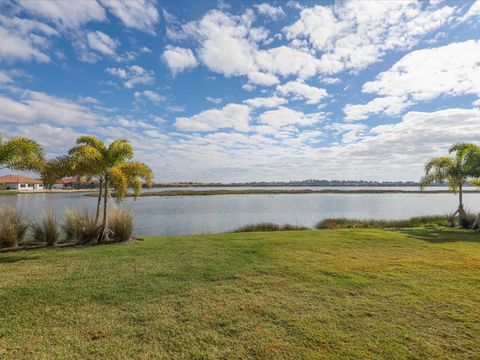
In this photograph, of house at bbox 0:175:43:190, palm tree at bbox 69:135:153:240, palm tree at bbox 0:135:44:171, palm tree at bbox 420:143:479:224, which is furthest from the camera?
house at bbox 0:175:43:190

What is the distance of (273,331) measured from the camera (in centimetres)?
357

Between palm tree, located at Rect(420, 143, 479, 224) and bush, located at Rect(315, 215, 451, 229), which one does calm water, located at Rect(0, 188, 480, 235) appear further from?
palm tree, located at Rect(420, 143, 479, 224)

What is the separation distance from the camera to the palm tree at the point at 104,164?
32.2 ft

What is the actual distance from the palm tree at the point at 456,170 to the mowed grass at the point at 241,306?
1033cm

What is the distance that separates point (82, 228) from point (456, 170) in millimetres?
19651

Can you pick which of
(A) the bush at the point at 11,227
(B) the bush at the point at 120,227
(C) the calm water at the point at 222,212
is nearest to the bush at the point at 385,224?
(C) the calm water at the point at 222,212

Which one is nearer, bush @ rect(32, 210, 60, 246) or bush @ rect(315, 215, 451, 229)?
bush @ rect(32, 210, 60, 246)

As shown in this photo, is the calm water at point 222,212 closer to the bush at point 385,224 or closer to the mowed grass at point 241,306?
the bush at point 385,224

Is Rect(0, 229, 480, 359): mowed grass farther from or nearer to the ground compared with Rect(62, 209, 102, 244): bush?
nearer to the ground

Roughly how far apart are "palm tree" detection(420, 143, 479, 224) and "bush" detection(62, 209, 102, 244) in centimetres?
1800

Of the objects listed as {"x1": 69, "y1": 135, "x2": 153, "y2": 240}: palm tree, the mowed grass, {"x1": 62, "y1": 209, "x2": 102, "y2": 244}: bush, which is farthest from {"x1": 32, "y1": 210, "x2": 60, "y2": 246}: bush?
the mowed grass

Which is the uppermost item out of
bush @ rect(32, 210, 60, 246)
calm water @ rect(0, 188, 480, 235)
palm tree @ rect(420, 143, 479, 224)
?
palm tree @ rect(420, 143, 479, 224)

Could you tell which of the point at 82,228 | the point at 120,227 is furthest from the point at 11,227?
the point at 120,227

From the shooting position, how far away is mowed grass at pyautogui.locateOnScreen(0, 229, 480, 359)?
3223 mm
